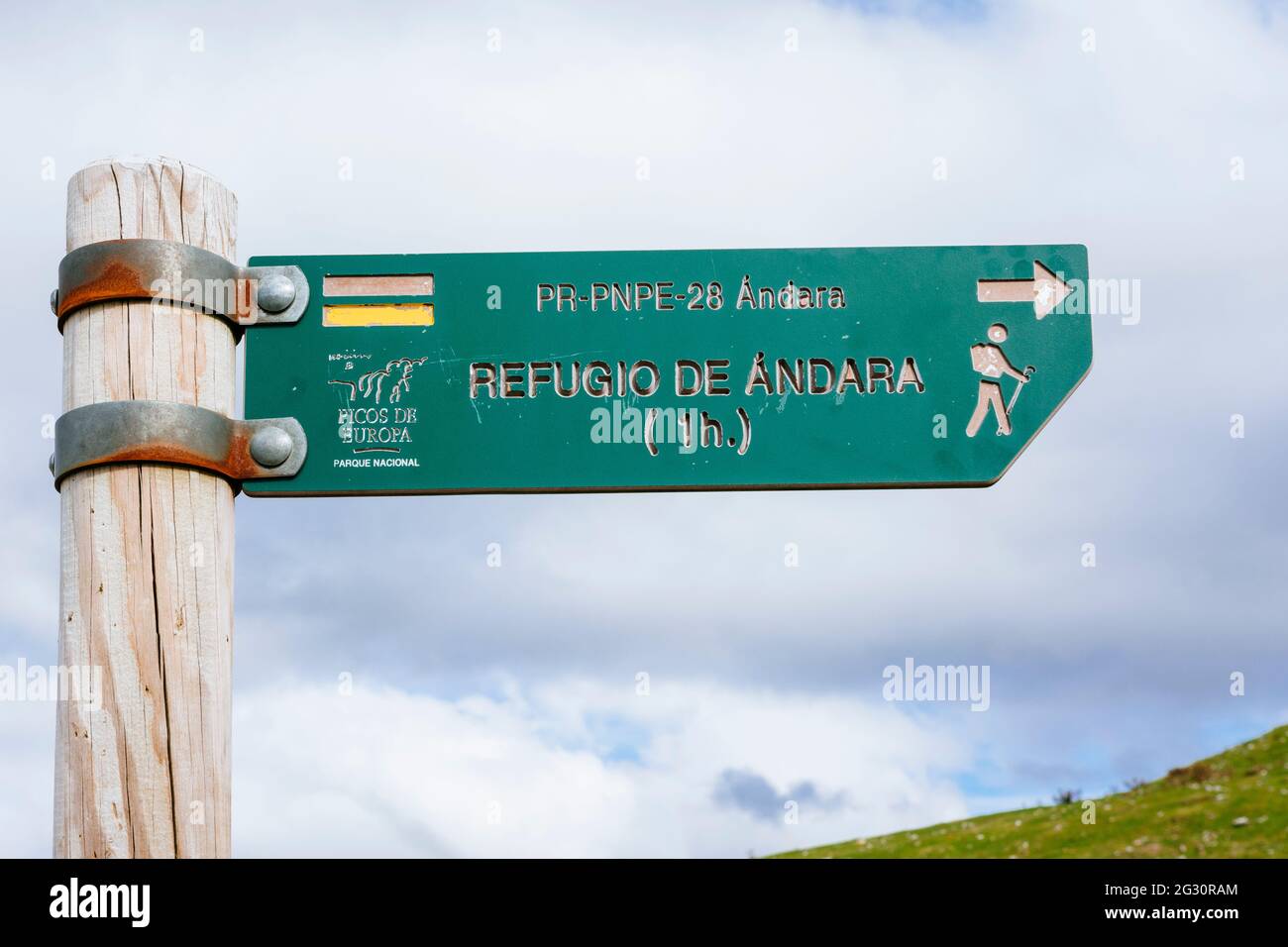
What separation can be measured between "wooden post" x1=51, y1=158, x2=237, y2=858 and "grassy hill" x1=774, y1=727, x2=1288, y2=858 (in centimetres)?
1524

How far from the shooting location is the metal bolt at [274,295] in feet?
14.2

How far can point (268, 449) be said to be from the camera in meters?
4.23

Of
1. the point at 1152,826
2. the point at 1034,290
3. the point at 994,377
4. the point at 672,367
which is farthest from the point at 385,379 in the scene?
the point at 1152,826

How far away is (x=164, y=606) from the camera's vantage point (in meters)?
4.03

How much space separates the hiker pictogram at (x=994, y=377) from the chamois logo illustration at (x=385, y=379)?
168 cm

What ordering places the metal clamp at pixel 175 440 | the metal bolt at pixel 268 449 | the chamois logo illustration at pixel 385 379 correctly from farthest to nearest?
the chamois logo illustration at pixel 385 379 → the metal bolt at pixel 268 449 → the metal clamp at pixel 175 440

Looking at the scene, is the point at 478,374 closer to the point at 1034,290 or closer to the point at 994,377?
the point at 994,377

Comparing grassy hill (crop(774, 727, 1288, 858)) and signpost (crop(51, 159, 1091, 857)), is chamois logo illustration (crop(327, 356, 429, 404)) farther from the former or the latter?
grassy hill (crop(774, 727, 1288, 858))

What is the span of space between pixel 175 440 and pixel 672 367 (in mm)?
1466

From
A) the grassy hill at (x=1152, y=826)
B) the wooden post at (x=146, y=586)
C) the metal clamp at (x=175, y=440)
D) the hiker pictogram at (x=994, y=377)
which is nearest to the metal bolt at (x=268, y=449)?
the metal clamp at (x=175, y=440)

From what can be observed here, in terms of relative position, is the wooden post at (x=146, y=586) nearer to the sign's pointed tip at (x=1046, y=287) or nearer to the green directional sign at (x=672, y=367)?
the green directional sign at (x=672, y=367)
